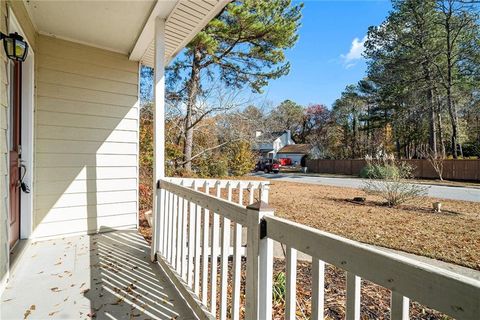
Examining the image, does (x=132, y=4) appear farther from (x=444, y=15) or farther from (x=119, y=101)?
(x=444, y=15)

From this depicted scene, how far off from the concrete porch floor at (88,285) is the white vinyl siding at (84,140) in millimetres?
533

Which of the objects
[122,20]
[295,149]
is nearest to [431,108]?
[295,149]

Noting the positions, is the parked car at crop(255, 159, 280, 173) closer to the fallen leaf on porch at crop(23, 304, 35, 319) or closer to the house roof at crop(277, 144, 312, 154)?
the house roof at crop(277, 144, 312, 154)

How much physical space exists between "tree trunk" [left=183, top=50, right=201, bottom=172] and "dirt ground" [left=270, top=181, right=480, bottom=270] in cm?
390

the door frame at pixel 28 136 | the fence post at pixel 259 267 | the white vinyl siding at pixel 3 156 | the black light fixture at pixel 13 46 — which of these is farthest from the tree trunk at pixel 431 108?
the white vinyl siding at pixel 3 156

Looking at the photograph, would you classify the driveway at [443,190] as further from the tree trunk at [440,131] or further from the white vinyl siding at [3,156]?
the white vinyl siding at [3,156]

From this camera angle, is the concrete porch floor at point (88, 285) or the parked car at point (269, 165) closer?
the concrete porch floor at point (88, 285)

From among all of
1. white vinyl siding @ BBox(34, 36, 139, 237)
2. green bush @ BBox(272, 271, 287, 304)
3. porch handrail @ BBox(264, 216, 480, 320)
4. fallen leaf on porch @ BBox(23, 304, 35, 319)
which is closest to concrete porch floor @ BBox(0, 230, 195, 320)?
fallen leaf on porch @ BBox(23, 304, 35, 319)

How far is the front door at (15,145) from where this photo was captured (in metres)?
2.93

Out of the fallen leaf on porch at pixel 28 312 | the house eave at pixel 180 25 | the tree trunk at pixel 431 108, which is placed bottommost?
the fallen leaf on porch at pixel 28 312

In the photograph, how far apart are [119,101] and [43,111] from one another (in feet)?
3.20

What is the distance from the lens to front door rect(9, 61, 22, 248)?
2928 millimetres

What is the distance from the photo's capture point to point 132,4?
2.84m

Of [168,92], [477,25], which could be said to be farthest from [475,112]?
[168,92]
